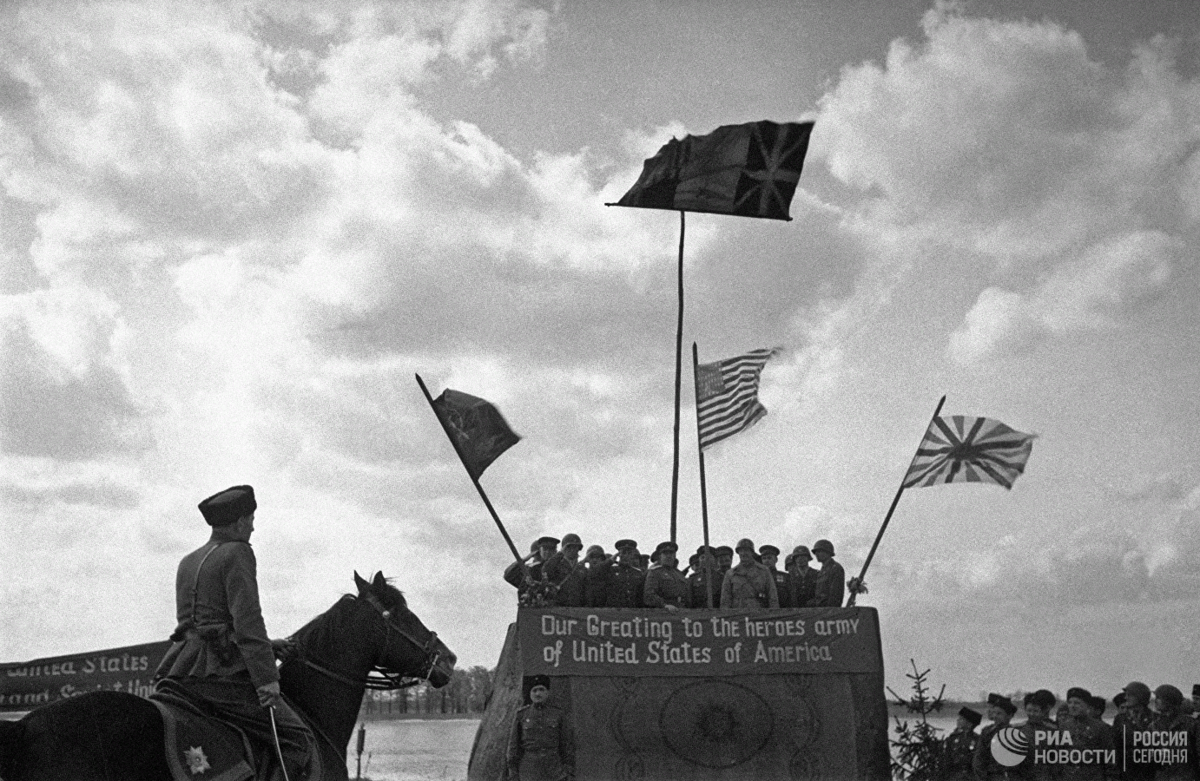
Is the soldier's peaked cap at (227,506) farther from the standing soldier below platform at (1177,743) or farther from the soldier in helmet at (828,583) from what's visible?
the standing soldier below platform at (1177,743)

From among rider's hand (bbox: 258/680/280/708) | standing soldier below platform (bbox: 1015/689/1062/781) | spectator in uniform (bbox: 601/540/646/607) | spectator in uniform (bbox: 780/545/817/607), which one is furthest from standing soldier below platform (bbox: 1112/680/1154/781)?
rider's hand (bbox: 258/680/280/708)

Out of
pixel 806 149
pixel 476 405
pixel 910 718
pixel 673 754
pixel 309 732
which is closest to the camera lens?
pixel 309 732

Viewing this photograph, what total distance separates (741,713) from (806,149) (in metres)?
8.08

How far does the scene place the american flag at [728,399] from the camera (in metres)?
16.5

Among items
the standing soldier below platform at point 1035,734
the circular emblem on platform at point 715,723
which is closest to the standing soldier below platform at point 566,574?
the circular emblem on platform at point 715,723

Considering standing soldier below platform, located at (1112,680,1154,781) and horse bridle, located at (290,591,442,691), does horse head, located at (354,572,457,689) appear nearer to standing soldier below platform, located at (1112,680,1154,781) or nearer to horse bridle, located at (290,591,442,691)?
horse bridle, located at (290,591,442,691)

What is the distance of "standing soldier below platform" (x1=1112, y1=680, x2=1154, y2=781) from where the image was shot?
520 inches

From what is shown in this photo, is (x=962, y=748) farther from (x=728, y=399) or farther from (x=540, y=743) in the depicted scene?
(x=728, y=399)

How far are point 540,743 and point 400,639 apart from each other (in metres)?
4.91

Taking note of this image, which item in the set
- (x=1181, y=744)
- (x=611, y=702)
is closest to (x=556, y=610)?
(x=611, y=702)

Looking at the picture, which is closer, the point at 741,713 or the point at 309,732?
the point at 309,732

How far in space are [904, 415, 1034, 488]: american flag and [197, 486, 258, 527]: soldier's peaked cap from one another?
9980mm

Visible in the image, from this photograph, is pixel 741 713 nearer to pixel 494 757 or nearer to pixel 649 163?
pixel 494 757

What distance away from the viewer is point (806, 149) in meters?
17.6
